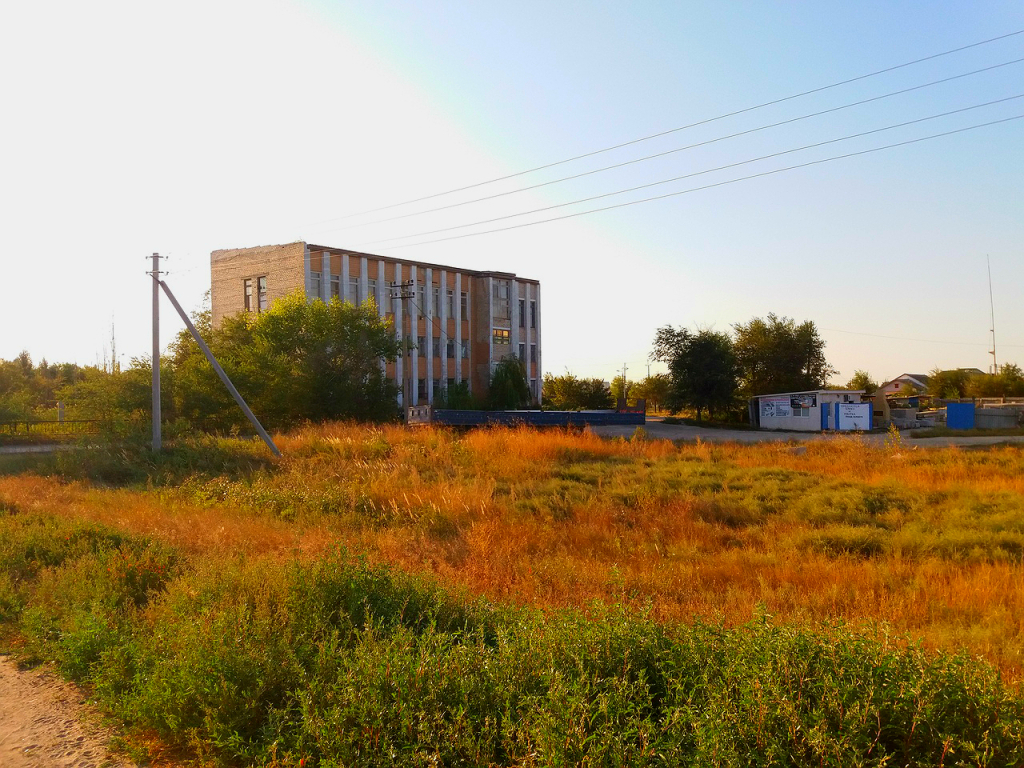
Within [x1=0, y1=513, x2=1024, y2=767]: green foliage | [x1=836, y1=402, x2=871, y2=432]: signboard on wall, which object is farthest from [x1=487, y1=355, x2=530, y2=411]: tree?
[x1=0, y1=513, x2=1024, y2=767]: green foliage

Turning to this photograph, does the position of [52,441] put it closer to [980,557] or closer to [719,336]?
[980,557]

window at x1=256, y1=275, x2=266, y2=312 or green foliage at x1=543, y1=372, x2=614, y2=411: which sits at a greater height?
window at x1=256, y1=275, x2=266, y2=312

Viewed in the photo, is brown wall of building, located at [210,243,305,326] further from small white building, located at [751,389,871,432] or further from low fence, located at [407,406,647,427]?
small white building, located at [751,389,871,432]

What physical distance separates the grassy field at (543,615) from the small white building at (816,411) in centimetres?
2605

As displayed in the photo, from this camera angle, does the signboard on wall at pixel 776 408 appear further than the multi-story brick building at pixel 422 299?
No

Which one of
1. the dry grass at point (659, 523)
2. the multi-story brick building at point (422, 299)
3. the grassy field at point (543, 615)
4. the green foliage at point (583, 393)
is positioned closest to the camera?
the grassy field at point (543, 615)

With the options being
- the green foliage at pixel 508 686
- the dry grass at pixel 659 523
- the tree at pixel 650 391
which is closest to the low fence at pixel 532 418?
the dry grass at pixel 659 523

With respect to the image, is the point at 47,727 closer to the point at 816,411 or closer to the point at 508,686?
the point at 508,686

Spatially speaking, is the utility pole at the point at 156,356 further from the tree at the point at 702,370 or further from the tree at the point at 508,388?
the tree at the point at 702,370

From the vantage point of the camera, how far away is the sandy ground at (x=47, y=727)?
4.35 meters

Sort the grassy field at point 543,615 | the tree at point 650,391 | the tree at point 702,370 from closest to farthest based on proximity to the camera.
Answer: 1. the grassy field at point 543,615
2. the tree at point 702,370
3. the tree at point 650,391

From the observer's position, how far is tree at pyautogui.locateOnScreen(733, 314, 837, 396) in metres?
58.4

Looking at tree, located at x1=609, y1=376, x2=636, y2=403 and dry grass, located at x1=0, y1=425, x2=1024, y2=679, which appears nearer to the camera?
dry grass, located at x1=0, y1=425, x2=1024, y2=679

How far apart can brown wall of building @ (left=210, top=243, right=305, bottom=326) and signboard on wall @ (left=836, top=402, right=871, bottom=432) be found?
32.9 meters
